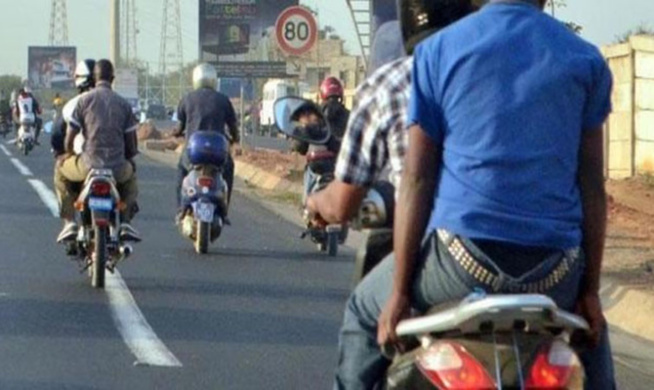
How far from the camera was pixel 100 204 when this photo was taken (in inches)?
556

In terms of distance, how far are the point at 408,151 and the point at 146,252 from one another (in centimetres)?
1303

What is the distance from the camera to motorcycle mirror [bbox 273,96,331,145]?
228 inches

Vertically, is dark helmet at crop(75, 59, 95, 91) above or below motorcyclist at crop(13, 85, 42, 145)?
above

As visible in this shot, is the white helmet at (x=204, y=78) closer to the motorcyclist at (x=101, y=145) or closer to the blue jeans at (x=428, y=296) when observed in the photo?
the motorcyclist at (x=101, y=145)

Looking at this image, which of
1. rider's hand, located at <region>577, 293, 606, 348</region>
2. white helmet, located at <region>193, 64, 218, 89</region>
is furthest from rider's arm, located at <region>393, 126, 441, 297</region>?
white helmet, located at <region>193, 64, 218, 89</region>

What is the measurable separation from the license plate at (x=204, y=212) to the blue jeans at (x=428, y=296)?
12.2 meters

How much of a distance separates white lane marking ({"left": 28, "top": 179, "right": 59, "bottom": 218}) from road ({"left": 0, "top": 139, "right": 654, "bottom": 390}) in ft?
10.1

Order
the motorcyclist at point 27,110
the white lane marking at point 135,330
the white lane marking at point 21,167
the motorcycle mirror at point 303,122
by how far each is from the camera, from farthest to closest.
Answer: the motorcyclist at point 27,110 → the white lane marking at point 21,167 → the white lane marking at point 135,330 → the motorcycle mirror at point 303,122

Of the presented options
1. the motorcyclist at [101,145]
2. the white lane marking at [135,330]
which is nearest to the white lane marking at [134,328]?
the white lane marking at [135,330]

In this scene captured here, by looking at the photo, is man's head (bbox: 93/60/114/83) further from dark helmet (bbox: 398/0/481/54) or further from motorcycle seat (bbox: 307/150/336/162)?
dark helmet (bbox: 398/0/481/54)

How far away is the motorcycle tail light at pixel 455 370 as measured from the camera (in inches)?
176

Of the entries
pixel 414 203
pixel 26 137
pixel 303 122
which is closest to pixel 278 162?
pixel 26 137

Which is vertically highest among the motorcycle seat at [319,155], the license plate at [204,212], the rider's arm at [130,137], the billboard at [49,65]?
the rider's arm at [130,137]

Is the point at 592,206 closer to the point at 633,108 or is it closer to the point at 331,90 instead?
the point at 331,90
